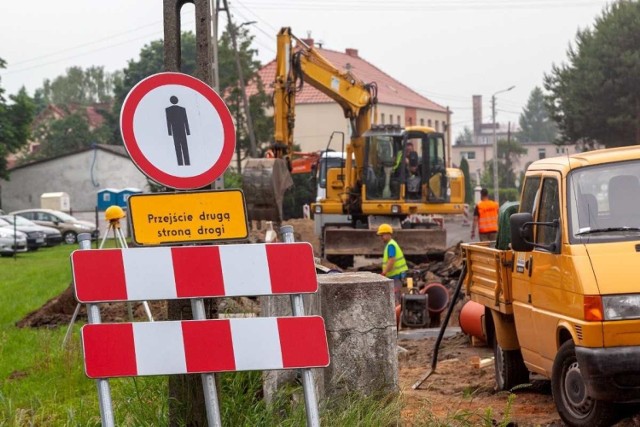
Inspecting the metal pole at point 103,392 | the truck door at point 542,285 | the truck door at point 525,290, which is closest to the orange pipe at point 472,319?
the truck door at point 525,290

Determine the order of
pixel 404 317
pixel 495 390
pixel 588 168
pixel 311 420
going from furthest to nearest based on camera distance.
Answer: pixel 404 317 → pixel 495 390 → pixel 588 168 → pixel 311 420

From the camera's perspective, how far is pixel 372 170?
2953cm

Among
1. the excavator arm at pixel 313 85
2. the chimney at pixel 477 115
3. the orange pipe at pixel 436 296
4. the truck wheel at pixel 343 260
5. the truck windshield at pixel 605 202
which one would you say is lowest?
the orange pipe at pixel 436 296

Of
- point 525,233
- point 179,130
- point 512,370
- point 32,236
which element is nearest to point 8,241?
point 32,236

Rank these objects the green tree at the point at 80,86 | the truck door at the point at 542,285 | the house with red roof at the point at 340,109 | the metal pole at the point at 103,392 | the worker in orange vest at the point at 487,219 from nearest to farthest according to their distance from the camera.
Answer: the metal pole at the point at 103,392 < the truck door at the point at 542,285 < the worker in orange vest at the point at 487,219 < the house with red roof at the point at 340,109 < the green tree at the point at 80,86

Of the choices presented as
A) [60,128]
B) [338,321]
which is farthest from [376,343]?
[60,128]

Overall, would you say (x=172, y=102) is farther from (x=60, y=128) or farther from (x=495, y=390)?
(x=60, y=128)

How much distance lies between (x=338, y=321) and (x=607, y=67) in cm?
5665

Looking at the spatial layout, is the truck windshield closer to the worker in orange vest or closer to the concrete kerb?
the concrete kerb

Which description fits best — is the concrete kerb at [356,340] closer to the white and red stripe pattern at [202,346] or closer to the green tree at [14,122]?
the white and red stripe pattern at [202,346]

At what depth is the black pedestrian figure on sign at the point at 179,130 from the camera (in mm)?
6434

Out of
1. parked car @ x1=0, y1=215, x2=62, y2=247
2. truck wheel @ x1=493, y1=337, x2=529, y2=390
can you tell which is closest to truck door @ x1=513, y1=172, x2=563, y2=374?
truck wheel @ x1=493, y1=337, x2=529, y2=390

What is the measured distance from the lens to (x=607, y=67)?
62.3 meters

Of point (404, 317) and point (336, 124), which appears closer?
point (404, 317)
